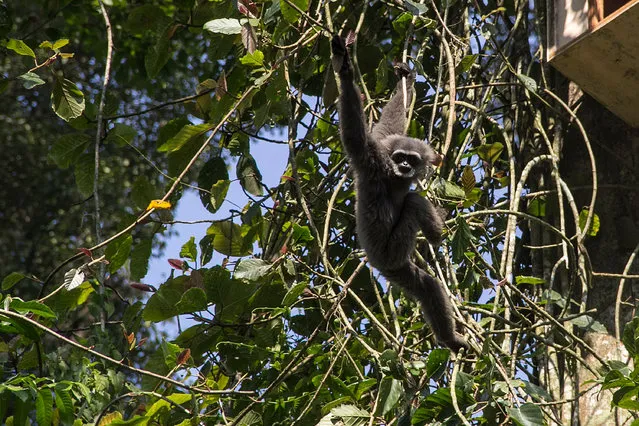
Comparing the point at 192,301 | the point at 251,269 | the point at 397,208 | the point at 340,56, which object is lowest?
the point at 192,301

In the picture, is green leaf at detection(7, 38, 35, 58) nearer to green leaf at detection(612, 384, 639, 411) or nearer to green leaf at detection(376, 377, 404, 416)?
green leaf at detection(376, 377, 404, 416)

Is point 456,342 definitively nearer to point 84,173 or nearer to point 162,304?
point 162,304

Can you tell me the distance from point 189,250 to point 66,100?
1028 mm

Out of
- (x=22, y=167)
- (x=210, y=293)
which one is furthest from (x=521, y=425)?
(x=22, y=167)

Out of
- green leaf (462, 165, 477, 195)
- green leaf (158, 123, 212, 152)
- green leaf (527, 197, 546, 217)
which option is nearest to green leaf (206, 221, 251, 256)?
green leaf (158, 123, 212, 152)

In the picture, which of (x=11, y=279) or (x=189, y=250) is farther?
(x=189, y=250)

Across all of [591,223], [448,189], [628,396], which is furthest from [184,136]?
[628,396]

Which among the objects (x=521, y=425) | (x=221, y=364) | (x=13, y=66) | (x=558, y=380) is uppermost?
(x=13, y=66)

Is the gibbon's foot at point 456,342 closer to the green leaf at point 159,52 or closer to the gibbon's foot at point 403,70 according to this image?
the gibbon's foot at point 403,70

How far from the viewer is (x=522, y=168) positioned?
17.0 feet

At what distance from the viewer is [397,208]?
4.55 meters

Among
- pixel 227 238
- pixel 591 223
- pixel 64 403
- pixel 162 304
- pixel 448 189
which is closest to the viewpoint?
pixel 64 403

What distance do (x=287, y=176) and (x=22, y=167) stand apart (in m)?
9.41

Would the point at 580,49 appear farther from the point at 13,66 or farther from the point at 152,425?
the point at 13,66
